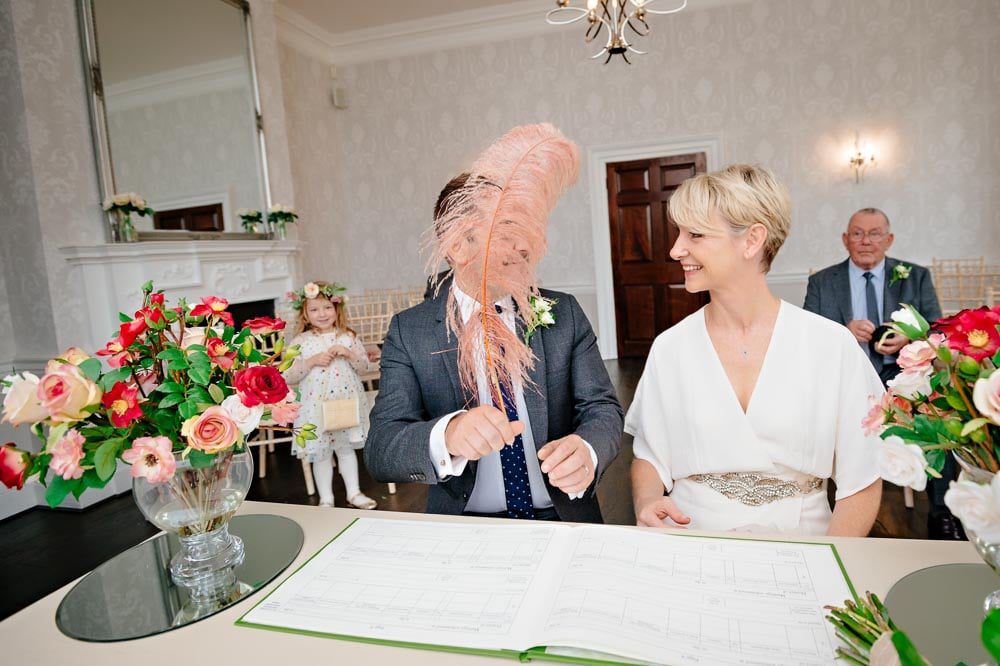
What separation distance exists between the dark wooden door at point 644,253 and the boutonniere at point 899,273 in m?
3.89

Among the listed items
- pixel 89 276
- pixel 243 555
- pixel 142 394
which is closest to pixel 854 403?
pixel 243 555

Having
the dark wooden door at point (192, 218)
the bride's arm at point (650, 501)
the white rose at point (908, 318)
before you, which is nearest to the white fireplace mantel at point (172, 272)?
the dark wooden door at point (192, 218)

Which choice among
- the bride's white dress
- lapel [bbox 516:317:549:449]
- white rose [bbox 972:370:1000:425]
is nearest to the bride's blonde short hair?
the bride's white dress

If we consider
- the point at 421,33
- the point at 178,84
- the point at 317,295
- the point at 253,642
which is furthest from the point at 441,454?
the point at 421,33

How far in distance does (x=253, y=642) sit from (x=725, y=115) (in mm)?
7508

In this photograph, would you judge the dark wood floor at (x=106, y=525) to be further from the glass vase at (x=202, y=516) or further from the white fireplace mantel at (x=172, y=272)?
the glass vase at (x=202, y=516)

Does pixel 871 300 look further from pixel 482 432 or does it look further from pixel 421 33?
pixel 421 33

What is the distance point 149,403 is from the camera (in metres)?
1.07

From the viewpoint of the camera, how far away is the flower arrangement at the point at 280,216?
5843 mm

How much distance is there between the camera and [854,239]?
11.8ft

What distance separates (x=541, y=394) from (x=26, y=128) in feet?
13.3

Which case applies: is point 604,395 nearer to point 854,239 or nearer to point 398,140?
point 854,239

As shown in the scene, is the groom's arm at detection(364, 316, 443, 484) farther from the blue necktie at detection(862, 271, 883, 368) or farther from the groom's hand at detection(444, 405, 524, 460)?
the blue necktie at detection(862, 271, 883, 368)

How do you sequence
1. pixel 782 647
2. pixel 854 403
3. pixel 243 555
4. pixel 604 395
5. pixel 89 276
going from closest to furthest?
1. pixel 782 647
2. pixel 243 555
3. pixel 854 403
4. pixel 604 395
5. pixel 89 276
